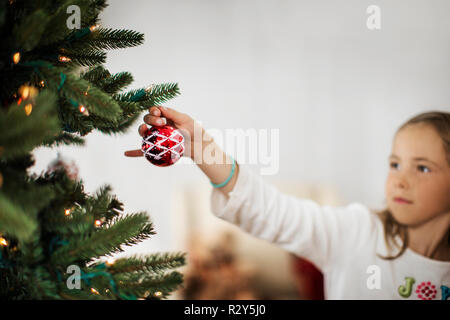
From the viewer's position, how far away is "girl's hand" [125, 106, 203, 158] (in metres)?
0.49

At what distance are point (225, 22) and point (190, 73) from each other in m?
0.36

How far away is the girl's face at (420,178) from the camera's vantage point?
73 cm

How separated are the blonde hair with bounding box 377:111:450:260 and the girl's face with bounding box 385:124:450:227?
0.5 inches

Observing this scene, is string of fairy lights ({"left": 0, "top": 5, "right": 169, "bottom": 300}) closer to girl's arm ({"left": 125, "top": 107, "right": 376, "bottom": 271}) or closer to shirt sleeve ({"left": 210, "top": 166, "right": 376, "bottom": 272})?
girl's arm ({"left": 125, "top": 107, "right": 376, "bottom": 271})

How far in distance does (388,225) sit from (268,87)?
1.18 m

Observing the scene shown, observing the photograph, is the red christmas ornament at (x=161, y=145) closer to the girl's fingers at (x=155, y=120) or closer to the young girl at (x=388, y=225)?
the girl's fingers at (x=155, y=120)

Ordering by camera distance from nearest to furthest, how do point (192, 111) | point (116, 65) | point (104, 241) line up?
point (104, 241) < point (116, 65) < point (192, 111)

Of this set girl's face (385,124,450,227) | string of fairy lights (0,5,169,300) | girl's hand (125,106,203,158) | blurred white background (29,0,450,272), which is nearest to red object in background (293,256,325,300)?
blurred white background (29,0,450,272)

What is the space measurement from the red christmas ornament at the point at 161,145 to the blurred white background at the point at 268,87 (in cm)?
128

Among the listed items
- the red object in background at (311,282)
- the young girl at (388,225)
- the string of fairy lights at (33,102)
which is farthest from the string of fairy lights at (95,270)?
the red object in background at (311,282)

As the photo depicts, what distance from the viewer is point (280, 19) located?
5.71 ft
